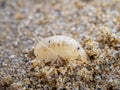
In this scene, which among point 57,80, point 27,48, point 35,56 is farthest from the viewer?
point 27,48

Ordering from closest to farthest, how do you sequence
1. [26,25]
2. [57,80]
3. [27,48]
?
[57,80] → [27,48] → [26,25]

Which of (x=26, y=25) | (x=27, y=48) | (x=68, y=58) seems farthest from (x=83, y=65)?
(x=26, y=25)

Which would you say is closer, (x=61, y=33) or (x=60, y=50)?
(x=60, y=50)

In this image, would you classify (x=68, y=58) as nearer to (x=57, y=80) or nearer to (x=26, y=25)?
(x=57, y=80)

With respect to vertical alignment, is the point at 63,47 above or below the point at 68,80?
Answer: above

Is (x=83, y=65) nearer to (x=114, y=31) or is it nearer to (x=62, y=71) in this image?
(x=62, y=71)

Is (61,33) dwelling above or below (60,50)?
above

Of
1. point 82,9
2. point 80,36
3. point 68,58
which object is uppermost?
point 82,9

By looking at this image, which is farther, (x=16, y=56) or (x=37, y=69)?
(x=16, y=56)
